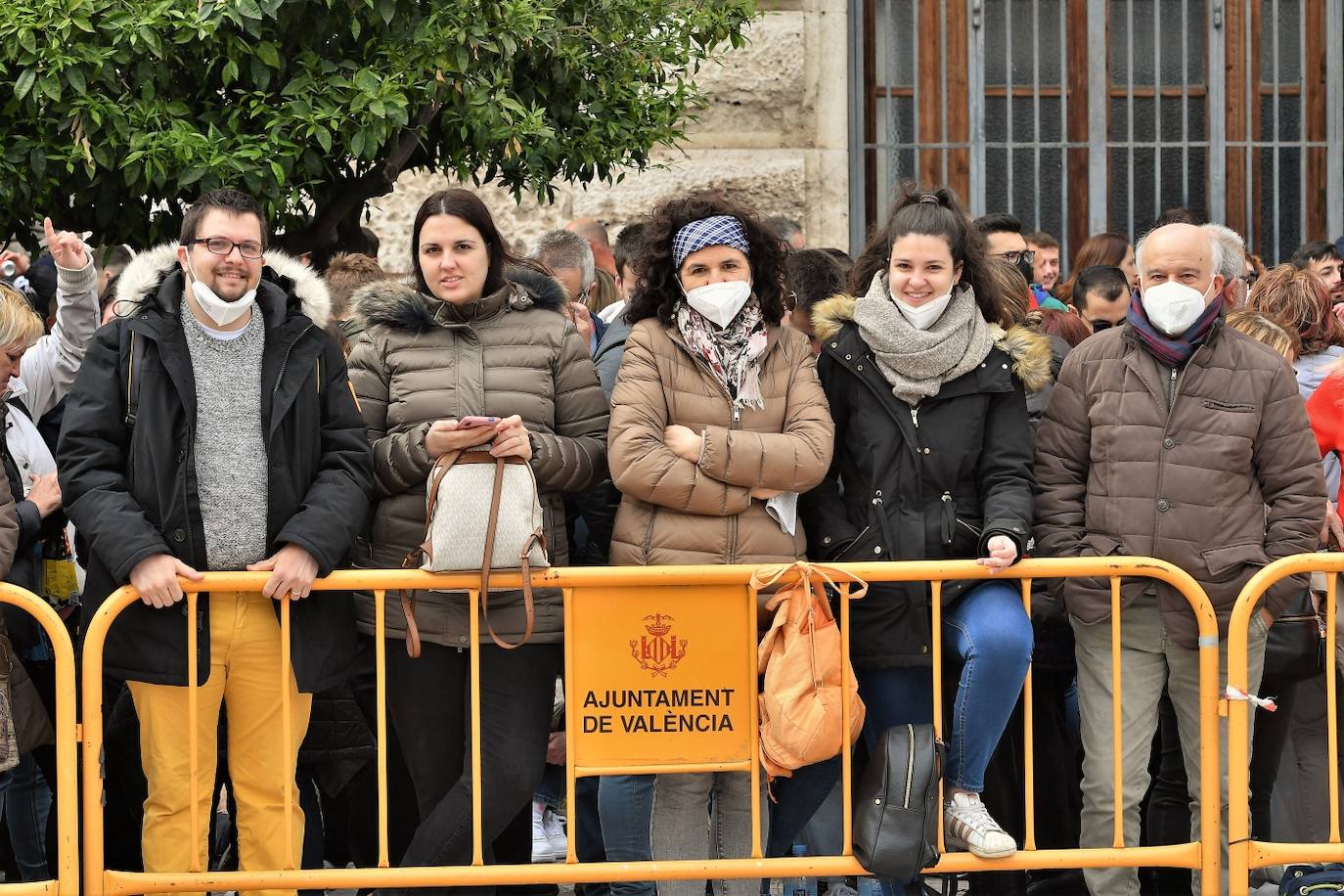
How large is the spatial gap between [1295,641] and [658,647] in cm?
184

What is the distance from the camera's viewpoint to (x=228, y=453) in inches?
177

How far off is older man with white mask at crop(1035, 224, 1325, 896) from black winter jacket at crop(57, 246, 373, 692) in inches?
77.0

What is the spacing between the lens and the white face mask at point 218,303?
451cm

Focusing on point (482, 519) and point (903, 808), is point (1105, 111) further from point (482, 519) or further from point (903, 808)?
point (482, 519)

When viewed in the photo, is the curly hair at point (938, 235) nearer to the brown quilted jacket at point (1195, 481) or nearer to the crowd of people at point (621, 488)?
the crowd of people at point (621, 488)

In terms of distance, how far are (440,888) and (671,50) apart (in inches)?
116

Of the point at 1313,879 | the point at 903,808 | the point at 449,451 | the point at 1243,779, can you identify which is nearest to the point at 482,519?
the point at 449,451

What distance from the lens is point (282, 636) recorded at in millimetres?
4500

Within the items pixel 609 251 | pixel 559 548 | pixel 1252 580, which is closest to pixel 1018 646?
pixel 1252 580

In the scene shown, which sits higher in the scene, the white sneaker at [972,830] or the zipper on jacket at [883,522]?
the zipper on jacket at [883,522]

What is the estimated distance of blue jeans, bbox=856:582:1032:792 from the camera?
180 inches

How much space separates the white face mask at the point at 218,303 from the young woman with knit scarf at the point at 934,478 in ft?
5.23

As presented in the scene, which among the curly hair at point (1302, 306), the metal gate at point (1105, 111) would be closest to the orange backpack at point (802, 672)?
the curly hair at point (1302, 306)

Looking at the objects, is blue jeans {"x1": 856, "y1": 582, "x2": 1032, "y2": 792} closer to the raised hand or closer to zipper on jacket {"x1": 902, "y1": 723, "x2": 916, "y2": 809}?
zipper on jacket {"x1": 902, "y1": 723, "x2": 916, "y2": 809}
